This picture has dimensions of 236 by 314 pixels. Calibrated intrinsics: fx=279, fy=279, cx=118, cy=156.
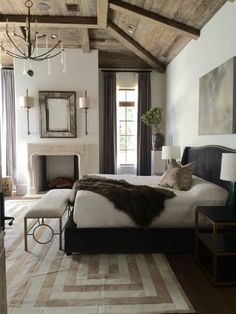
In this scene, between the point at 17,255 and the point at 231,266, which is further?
the point at 17,255

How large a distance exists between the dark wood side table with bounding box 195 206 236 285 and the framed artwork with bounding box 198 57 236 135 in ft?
3.50

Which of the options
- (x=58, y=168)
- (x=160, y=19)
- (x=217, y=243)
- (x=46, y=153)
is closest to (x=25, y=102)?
(x=46, y=153)

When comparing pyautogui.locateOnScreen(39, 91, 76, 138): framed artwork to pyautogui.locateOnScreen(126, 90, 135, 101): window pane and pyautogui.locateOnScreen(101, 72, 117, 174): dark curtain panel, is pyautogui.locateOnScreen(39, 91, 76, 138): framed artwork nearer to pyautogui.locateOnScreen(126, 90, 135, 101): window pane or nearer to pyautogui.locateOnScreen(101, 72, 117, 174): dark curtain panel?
pyautogui.locateOnScreen(101, 72, 117, 174): dark curtain panel

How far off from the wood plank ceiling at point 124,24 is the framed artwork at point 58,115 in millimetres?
1164

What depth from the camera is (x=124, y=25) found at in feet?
17.3

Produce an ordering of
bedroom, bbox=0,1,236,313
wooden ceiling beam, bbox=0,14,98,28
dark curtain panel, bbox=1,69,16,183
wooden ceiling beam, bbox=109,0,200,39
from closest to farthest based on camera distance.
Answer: bedroom, bbox=0,1,236,313, wooden ceiling beam, bbox=109,0,200,39, wooden ceiling beam, bbox=0,14,98,28, dark curtain panel, bbox=1,69,16,183

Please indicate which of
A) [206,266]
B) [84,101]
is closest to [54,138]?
[84,101]

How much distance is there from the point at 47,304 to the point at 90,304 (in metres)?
0.34

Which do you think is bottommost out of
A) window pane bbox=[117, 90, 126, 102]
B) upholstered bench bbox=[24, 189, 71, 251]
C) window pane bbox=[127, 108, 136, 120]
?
upholstered bench bbox=[24, 189, 71, 251]

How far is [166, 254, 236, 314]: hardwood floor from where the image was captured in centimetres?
218

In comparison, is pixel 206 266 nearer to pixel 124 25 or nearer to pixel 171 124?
pixel 171 124

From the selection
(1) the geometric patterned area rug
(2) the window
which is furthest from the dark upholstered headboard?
(2) the window

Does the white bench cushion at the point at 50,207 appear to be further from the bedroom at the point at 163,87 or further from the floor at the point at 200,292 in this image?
the bedroom at the point at 163,87

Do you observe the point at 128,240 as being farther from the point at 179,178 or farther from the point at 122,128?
the point at 122,128
